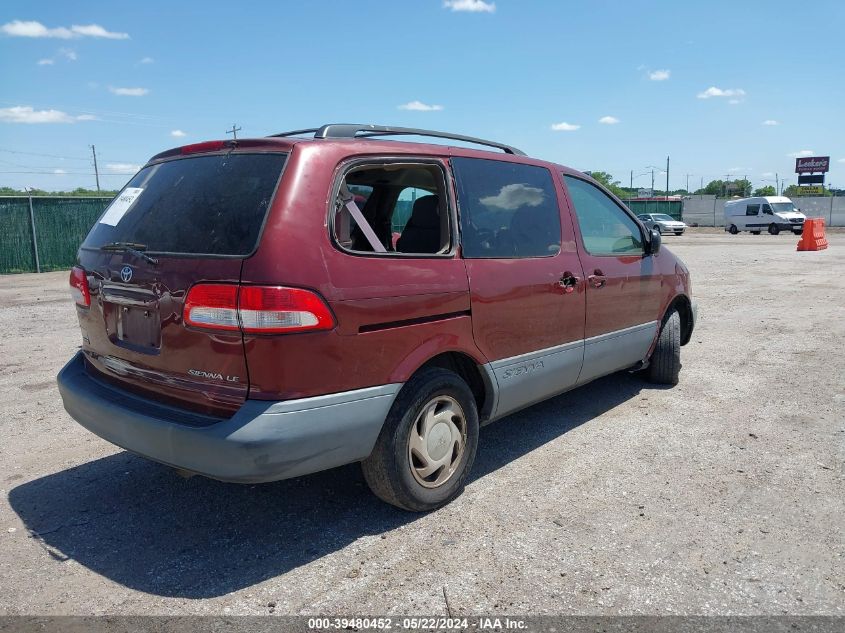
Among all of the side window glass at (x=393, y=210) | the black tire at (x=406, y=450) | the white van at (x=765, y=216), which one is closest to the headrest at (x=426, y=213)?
the side window glass at (x=393, y=210)

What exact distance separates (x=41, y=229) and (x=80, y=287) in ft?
53.1

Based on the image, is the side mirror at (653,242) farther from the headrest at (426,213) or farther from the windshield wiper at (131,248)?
the windshield wiper at (131,248)

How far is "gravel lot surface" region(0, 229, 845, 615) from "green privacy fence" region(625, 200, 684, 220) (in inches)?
1987

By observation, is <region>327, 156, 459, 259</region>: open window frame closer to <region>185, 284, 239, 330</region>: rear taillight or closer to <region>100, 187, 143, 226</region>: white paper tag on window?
<region>185, 284, 239, 330</region>: rear taillight

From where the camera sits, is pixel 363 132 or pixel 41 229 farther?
pixel 41 229

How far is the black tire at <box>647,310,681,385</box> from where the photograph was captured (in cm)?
557

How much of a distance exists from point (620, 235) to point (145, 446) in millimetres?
3641

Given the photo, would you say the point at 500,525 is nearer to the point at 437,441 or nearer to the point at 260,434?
the point at 437,441

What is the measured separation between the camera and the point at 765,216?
3744 cm

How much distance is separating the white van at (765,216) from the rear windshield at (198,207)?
127ft

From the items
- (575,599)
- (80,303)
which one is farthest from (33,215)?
(575,599)

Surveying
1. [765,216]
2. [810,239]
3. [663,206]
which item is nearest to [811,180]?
[663,206]

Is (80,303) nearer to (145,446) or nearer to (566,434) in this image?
(145,446)

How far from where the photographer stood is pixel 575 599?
2.66 metres
